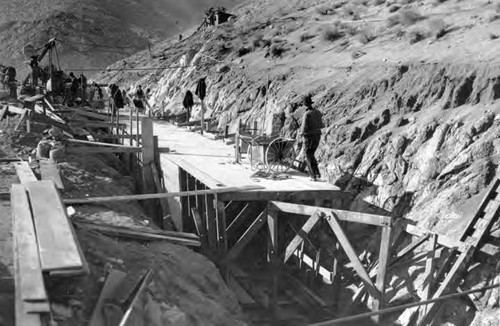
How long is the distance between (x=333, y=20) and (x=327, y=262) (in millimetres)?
18286

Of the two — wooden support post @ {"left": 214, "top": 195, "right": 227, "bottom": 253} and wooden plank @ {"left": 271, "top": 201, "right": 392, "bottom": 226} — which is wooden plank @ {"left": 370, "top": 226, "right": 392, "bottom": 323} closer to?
wooden plank @ {"left": 271, "top": 201, "right": 392, "bottom": 226}

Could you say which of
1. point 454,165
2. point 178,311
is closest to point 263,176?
point 454,165

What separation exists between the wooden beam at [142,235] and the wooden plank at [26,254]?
116 cm

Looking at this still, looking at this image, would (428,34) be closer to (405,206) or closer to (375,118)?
(375,118)

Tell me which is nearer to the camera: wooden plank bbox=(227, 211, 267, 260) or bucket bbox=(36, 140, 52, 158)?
wooden plank bbox=(227, 211, 267, 260)

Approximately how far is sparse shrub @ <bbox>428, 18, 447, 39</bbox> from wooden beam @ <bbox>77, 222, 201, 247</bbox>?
1180 cm

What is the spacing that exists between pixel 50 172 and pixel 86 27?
7423 centimetres

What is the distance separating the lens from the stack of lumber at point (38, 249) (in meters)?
6.40

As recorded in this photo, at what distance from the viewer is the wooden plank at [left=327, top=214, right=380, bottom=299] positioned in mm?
10438

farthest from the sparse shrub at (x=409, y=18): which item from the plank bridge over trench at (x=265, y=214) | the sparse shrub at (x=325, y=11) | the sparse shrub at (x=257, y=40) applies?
the plank bridge over trench at (x=265, y=214)

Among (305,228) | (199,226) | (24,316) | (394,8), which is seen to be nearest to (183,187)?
(199,226)

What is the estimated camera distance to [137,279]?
8828 mm

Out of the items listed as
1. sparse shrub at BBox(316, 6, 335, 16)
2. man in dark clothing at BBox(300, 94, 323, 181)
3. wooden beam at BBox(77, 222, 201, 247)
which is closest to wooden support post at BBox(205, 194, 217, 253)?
wooden beam at BBox(77, 222, 201, 247)

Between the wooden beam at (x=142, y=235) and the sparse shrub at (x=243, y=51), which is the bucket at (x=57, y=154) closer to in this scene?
the wooden beam at (x=142, y=235)
